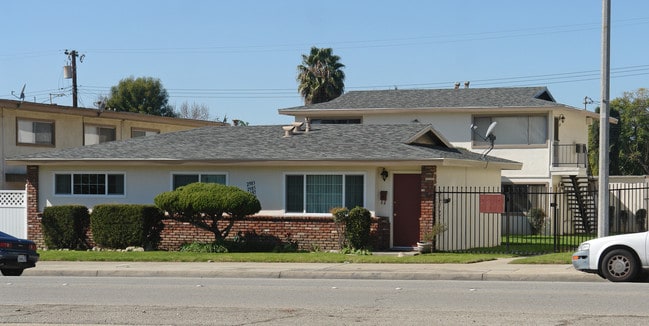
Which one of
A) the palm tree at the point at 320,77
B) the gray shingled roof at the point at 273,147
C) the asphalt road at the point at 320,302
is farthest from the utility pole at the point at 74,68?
the asphalt road at the point at 320,302

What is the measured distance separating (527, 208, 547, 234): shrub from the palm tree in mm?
24481

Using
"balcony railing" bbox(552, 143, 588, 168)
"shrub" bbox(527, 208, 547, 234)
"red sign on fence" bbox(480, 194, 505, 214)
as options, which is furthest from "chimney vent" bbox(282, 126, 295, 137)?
"balcony railing" bbox(552, 143, 588, 168)

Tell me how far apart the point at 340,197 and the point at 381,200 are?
1.16m

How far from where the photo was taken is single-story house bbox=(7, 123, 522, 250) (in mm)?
28047

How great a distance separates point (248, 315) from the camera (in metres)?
13.7

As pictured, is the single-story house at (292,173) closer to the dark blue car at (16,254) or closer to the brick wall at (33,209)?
the brick wall at (33,209)

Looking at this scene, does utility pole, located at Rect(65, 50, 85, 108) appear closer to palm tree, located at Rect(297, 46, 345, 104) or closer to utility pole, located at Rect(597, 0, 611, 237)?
palm tree, located at Rect(297, 46, 345, 104)

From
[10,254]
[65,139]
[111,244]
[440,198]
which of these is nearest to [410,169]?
[440,198]

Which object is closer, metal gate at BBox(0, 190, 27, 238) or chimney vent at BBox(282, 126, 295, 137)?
metal gate at BBox(0, 190, 27, 238)

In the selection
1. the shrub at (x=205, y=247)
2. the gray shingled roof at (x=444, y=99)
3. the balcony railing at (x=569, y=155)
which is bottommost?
the shrub at (x=205, y=247)

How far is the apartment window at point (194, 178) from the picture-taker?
29.9 meters

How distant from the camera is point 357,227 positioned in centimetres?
2702

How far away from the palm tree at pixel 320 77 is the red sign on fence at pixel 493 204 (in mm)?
34996

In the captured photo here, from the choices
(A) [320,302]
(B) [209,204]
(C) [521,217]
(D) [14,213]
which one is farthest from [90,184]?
(A) [320,302]
